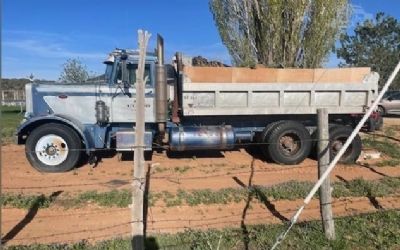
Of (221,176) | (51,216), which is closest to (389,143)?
(221,176)

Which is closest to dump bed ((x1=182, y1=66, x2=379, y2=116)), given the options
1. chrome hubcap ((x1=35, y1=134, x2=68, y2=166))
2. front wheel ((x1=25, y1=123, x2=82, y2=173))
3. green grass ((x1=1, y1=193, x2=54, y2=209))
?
front wheel ((x1=25, y1=123, x2=82, y2=173))

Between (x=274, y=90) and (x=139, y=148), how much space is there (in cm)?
744

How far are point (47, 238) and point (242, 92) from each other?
637cm

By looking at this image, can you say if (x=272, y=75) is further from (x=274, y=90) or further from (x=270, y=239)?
(x=270, y=239)

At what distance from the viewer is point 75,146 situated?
1027 cm

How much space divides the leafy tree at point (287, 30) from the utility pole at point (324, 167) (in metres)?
12.6

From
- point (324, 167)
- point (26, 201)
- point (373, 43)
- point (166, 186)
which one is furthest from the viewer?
point (373, 43)

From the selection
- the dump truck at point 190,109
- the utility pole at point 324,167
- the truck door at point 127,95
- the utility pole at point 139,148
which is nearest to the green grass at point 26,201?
the dump truck at point 190,109

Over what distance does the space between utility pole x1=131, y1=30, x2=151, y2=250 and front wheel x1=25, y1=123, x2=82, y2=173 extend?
242 inches

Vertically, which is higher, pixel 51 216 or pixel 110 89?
pixel 110 89

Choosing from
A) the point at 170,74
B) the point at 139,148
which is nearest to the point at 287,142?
the point at 170,74

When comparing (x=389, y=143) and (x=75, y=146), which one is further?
(x=389, y=143)

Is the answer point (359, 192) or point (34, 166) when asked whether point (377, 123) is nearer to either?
point (359, 192)

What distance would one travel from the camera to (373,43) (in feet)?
165
